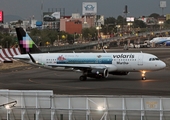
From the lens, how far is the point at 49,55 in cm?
6028

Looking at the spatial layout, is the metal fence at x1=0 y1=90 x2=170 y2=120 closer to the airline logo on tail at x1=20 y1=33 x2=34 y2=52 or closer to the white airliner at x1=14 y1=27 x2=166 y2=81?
the white airliner at x1=14 y1=27 x2=166 y2=81

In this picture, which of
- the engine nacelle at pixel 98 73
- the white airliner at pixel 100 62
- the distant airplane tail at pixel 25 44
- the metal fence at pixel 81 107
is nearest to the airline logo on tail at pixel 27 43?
the distant airplane tail at pixel 25 44

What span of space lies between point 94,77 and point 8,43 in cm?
9862

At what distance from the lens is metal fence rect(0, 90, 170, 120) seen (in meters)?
→ 19.5

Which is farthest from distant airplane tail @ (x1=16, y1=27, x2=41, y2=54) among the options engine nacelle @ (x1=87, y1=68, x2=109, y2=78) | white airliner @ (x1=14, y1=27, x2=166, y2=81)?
engine nacelle @ (x1=87, y1=68, x2=109, y2=78)

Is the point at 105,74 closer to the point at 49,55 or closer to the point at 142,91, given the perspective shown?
the point at 49,55

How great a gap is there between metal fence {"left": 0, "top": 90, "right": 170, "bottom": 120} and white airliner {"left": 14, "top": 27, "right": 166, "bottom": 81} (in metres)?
34.9

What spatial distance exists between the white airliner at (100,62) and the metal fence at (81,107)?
1375 inches

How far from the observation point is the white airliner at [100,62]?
55.7 meters

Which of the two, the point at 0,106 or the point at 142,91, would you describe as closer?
the point at 0,106

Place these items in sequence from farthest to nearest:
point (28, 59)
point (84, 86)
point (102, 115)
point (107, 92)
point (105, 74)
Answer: point (28, 59) → point (105, 74) → point (84, 86) → point (107, 92) → point (102, 115)

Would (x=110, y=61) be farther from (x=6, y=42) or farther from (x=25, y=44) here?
(x=6, y=42)

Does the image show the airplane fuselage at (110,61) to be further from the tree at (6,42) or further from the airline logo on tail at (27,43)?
the tree at (6,42)

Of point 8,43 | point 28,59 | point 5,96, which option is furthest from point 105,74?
point 8,43
